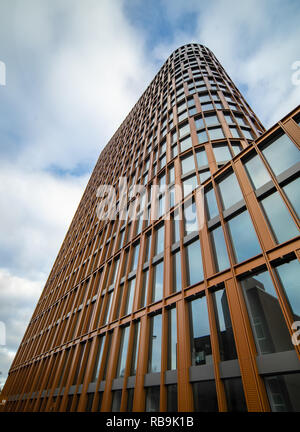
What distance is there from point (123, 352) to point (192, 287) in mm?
7249

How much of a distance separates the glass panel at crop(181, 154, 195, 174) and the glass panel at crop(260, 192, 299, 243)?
349 inches

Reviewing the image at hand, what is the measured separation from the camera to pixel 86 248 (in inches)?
1267

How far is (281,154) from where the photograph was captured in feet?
42.0

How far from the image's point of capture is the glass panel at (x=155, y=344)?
1265cm

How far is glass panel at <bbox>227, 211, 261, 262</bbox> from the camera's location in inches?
450

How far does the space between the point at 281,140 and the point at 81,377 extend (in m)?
21.4

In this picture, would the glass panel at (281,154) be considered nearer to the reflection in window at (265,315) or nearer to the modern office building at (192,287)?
the modern office building at (192,287)

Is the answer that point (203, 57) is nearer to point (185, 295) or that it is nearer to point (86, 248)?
point (86, 248)

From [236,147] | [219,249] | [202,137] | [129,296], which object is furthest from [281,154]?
[129,296]

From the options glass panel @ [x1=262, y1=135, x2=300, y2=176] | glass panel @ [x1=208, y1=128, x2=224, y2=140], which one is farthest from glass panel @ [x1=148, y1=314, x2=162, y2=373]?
glass panel @ [x1=208, y1=128, x2=224, y2=140]

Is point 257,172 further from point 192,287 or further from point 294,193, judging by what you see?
point 192,287

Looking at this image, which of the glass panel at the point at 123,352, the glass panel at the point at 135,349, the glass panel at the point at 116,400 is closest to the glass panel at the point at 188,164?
the glass panel at the point at 135,349

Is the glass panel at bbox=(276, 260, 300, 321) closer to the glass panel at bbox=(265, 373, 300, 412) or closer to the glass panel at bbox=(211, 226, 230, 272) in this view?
the glass panel at bbox=(265, 373, 300, 412)

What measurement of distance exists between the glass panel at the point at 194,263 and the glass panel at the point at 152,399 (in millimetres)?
5645
